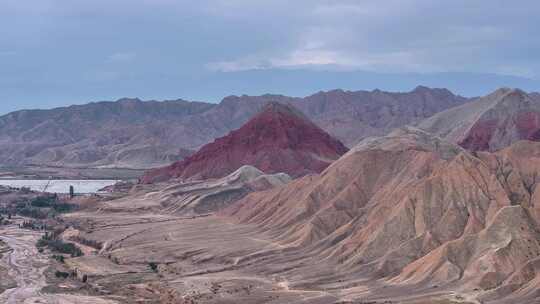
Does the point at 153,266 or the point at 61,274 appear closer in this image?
the point at 61,274

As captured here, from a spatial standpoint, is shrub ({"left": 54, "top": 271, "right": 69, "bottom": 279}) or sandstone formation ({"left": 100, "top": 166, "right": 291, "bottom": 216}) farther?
sandstone formation ({"left": 100, "top": 166, "right": 291, "bottom": 216})

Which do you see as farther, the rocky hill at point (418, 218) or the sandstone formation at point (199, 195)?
the sandstone formation at point (199, 195)

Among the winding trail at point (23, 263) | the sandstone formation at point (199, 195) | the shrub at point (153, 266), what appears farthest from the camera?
the sandstone formation at point (199, 195)

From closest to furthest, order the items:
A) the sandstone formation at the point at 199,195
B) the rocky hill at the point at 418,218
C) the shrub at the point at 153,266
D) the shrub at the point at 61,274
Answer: the rocky hill at the point at 418,218
the shrub at the point at 61,274
the shrub at the point at 153,266
the sandstone formation at the point at 199,195

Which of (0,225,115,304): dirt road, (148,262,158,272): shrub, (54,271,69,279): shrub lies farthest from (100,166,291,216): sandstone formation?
(54,271,69,279): shrub

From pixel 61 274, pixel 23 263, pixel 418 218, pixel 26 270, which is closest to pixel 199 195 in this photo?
pixel 23 263

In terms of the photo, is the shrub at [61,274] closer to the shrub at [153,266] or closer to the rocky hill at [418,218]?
the shrub at [153,266]

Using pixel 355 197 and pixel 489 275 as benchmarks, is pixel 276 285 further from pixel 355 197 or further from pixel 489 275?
pixel 355 197

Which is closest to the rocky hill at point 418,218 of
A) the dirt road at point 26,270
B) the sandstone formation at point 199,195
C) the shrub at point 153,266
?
the shrub at point 153,266

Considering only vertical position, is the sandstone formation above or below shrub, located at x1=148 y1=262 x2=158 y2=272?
above

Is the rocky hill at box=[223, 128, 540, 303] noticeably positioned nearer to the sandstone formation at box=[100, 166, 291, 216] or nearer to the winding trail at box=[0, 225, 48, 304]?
the sandstone formation at box=[100, 166, 291, 216]

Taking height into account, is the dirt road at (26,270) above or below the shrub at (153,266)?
above

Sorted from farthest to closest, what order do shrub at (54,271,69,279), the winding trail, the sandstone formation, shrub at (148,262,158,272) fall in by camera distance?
the sandstone formation < shrub at (148,262,158,272) < shrub at (54,271,69,279) < the winding trail

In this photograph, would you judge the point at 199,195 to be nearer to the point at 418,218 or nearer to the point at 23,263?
the point at 23,263
